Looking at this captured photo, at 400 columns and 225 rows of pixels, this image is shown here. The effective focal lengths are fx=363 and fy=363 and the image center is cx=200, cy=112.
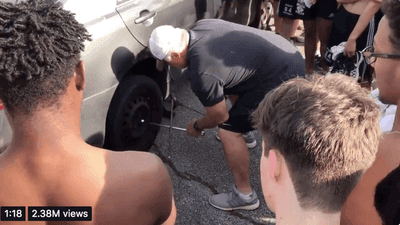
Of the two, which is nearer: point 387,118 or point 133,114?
point 387,118

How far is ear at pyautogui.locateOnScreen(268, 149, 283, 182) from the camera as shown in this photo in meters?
1.16

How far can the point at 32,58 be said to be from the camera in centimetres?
128

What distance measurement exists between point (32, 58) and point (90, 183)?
495 mm

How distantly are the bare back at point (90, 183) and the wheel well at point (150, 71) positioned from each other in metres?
1.70

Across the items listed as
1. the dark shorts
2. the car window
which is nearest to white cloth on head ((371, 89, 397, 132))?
the dark shorts

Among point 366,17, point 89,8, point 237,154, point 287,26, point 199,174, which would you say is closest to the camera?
point 89,8

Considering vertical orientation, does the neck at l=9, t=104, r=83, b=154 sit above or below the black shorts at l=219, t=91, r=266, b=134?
above

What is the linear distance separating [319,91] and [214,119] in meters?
1.68

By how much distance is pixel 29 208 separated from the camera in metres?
1.30

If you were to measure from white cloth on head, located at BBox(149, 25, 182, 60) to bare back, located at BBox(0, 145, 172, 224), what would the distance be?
131 cm

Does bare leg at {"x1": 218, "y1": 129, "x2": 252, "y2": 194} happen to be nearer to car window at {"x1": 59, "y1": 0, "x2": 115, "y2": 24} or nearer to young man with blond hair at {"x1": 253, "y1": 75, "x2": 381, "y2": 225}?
car window at {"x1": 59, "y1": 0, "x2": 115, "y2": 24}

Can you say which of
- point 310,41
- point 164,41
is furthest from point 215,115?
point 310,41

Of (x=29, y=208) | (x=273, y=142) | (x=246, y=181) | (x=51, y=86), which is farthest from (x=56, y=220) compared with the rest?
(x=246, y=181)
